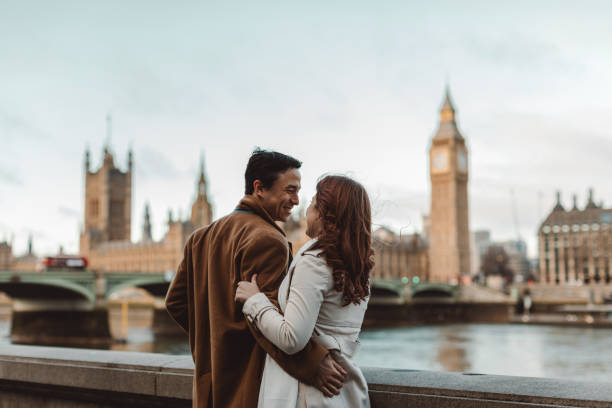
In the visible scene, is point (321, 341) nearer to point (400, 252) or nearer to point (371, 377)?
point (371, 377)

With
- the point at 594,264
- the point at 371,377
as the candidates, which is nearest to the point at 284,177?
the point at 371,377

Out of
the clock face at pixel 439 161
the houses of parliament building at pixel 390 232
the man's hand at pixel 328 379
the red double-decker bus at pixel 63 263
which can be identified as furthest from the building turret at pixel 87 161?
the man's hand at pixel 328 379

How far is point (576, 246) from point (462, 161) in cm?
1727

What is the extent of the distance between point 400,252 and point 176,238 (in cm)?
2747

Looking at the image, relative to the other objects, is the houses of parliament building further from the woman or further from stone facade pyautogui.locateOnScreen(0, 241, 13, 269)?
the woman

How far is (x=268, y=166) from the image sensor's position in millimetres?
2434

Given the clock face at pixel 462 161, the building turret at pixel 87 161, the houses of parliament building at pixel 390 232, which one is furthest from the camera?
the building turret at pixel 87 161

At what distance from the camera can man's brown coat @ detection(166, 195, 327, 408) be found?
2.16 m

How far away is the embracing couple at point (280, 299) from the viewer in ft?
6.62

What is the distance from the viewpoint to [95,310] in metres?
31.8

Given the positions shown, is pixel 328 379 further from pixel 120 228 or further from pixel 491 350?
pixel 120 228

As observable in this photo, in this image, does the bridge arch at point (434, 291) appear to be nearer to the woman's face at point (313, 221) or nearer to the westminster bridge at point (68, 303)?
the westminster bridge at point (68, 303)

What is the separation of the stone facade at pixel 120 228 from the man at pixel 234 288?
225ft

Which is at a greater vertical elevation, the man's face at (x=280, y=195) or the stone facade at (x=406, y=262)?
the man's face at (x=280, y=195)
